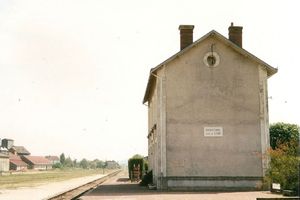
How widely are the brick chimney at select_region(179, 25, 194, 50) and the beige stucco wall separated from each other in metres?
1.00

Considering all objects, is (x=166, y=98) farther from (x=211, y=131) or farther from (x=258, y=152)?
(x=258, y=152)

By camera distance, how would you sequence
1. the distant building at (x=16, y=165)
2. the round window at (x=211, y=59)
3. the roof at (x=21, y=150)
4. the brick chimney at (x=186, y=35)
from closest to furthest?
the round window at (x=211, y=59) → the brick chimney at (x=186, y=35) → the distant building at (x=16, y=165) → the roof at (x=21, y=150)

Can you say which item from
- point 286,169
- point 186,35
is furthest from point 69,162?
point 286,169

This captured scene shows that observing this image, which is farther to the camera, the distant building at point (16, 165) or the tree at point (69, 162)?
the tree at point (69, 162)

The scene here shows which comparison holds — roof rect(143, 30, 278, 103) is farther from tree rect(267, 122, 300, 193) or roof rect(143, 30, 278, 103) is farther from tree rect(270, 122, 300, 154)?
tree rect(270, 122, 300, 154)

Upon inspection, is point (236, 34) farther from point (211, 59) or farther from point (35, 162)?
point (35, 162)

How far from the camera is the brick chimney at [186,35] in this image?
23.9 metres

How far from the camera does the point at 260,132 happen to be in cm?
2239

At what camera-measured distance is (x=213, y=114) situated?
73.9ft

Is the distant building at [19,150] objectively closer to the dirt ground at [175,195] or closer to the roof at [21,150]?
the roof at [21,150]

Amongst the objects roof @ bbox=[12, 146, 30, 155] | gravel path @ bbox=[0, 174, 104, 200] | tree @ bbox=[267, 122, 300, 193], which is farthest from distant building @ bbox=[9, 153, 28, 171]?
tree @ bbox=[267, 122, 300, 193]

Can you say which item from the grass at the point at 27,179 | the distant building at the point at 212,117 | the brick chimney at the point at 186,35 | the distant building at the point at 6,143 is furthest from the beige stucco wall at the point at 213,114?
the distant building at the point at 6,143

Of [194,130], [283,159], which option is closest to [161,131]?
[194,130]

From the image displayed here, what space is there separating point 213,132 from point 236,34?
6.20 m
